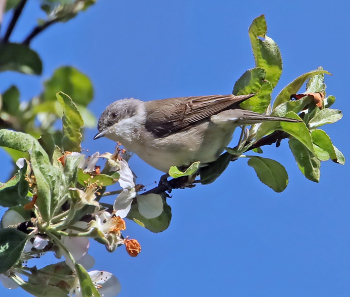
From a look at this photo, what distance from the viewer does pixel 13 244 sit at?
6.97 feet

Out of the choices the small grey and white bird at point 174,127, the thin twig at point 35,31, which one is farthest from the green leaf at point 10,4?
the small grey and white bird at point 174,127

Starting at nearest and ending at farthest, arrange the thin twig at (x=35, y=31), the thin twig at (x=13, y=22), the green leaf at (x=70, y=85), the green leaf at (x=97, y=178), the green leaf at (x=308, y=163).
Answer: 1. the green leaf at (x=97, y=178)
2. the green leaf at (x=308, y=163)
3. the thin twig at (x=13, y=22)
4. the thin twig at (x=35, y=31)
5. the green leaf at (x=70, y=85)

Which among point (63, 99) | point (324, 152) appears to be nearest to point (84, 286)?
point (63, 99)

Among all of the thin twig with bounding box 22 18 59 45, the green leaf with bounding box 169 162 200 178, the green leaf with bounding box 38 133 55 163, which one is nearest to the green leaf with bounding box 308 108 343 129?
the green leaf with bounding box 169 162 200 178

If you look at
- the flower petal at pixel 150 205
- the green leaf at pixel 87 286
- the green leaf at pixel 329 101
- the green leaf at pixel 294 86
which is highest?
the green leaf at pixel 329 101

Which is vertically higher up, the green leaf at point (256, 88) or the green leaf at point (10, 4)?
the green leaf at point (10, 4)

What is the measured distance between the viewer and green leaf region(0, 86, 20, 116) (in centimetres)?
405

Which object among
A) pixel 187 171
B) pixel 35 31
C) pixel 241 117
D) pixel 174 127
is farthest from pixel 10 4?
pixel 187 171

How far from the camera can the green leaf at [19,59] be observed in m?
3.68

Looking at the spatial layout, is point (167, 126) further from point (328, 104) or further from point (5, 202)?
point (5, 202)

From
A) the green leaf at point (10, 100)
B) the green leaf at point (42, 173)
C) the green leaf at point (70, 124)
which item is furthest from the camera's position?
the green leaf at point (10, 100)

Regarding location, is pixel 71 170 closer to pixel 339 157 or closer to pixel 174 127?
pixel 339 157

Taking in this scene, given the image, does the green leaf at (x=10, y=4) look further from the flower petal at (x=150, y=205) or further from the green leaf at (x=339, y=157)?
the green leaf at (x=339, y=157)

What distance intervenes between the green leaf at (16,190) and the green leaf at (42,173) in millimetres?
123
